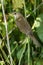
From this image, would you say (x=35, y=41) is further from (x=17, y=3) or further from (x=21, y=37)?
(x=17, y=3)

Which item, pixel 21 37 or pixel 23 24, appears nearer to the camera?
pixel 23 24

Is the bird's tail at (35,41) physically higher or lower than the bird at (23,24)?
lower

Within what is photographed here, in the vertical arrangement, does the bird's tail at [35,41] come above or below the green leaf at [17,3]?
below

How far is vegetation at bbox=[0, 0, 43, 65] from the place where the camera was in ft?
3.37

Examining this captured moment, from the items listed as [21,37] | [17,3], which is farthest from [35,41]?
[17,3]

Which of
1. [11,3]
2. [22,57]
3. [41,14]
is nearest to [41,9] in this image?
[41,14]

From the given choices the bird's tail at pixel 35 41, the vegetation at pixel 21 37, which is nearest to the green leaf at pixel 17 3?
the vegetation at pixel 21 37

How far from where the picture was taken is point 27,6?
1.12 metres

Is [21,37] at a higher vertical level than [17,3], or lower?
lower

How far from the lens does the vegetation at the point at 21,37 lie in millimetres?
1026

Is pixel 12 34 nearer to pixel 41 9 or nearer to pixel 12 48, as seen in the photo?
pixel 12 48

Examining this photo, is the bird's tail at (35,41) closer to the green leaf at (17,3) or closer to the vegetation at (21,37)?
the vegetation at (21,37)

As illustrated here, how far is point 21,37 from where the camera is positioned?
3.57 feet

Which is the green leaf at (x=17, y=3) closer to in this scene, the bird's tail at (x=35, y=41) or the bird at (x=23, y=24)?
the bird at (x=23, y=24)
